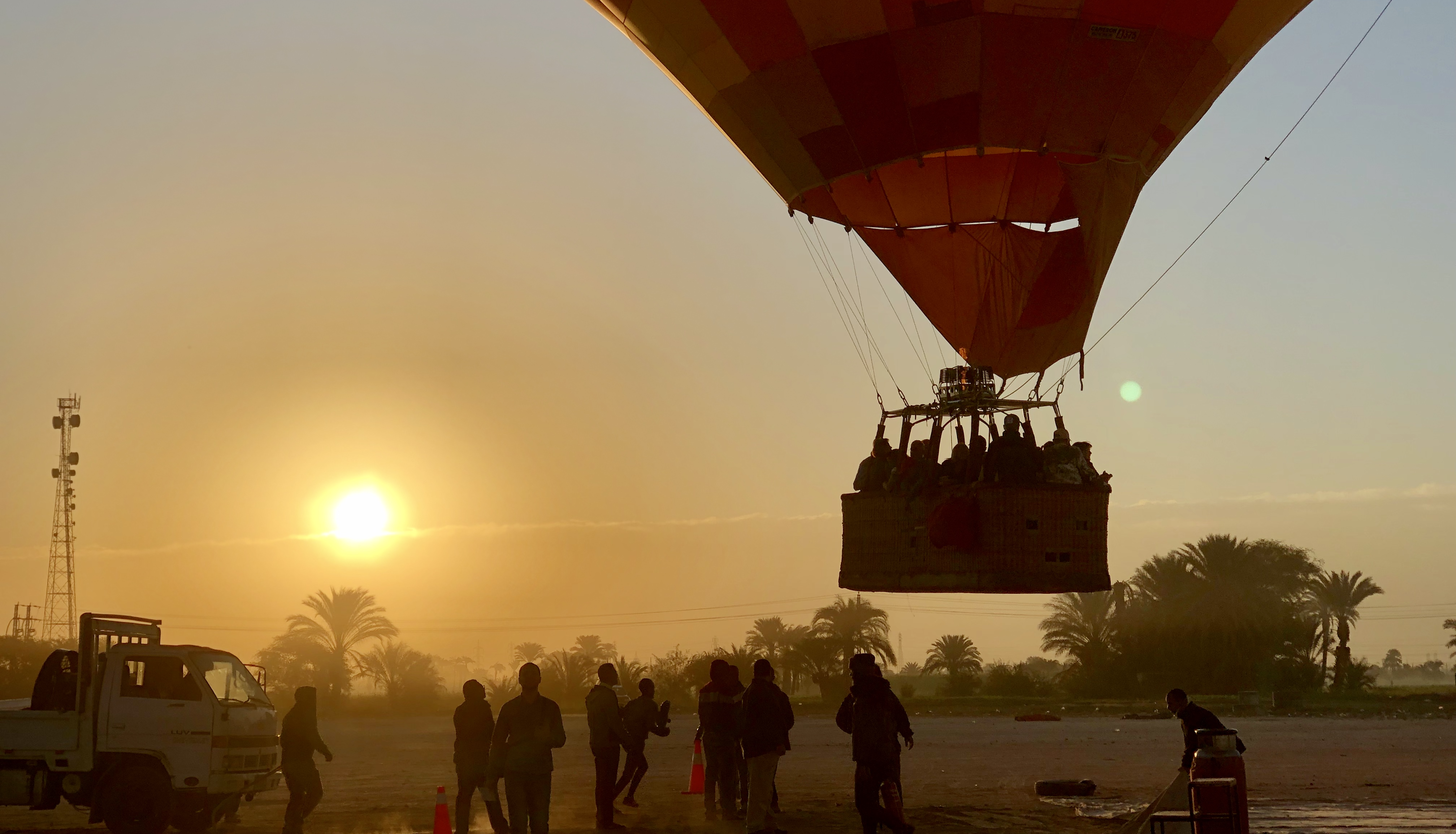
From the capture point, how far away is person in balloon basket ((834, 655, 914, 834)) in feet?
40.0

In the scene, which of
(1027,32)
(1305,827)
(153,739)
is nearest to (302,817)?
(153,739)

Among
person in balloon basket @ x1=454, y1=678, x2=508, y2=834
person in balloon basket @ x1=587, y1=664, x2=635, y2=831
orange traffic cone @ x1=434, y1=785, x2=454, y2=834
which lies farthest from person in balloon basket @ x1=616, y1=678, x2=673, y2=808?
orange traffic cone @ x1=434, y1=785, x2=454, y2=834

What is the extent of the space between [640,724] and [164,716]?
15.8 feet

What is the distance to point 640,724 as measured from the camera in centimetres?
1591

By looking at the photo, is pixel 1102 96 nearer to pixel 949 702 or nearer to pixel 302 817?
pixel 302 817

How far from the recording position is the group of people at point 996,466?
14.3m

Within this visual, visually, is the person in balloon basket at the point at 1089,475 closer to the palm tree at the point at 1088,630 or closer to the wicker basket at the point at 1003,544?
the wicker basket at the point at 1003,544

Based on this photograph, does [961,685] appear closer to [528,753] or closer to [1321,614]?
[1321,614]

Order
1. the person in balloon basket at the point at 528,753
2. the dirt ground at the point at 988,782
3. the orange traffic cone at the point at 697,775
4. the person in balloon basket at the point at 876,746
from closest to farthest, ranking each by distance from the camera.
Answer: the person in balloon basket at the point at 876,746
the person in balloon basket at the point at 528,753
the dirt ground at the point at 988,782
the orange traffic cone at the point at 697,775

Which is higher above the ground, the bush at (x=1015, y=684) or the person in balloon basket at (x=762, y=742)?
the person in balloon basket at (x=762, y=742)

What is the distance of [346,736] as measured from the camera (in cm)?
3531

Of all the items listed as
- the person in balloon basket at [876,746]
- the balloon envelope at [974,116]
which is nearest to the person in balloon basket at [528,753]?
the person in balloon basket at [876,746]

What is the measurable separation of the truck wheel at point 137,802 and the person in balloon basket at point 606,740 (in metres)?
4.10

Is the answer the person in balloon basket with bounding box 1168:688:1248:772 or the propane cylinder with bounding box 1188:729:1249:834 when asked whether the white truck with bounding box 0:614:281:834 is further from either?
the propane cylinder with bounding box 1188:729:1249:834
